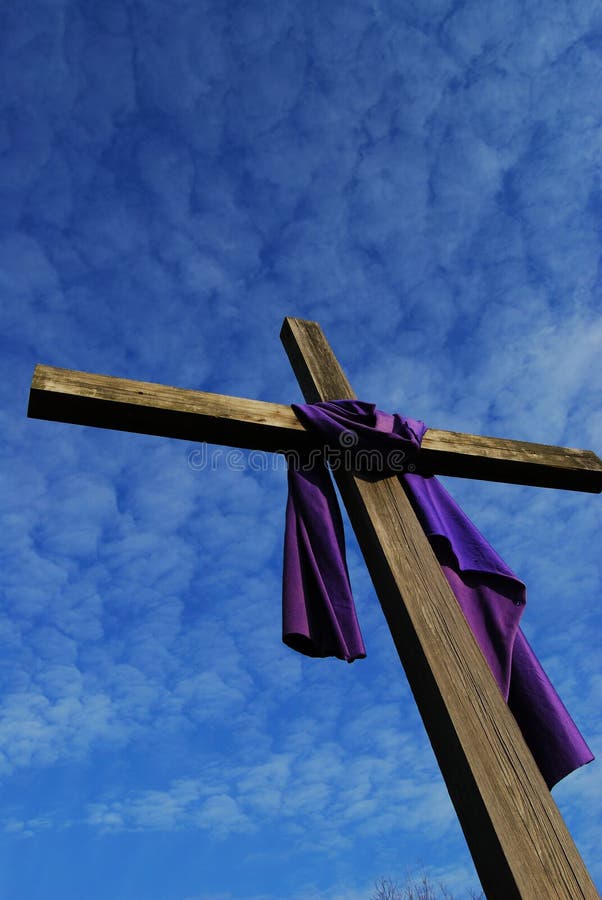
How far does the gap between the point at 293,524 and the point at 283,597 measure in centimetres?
35

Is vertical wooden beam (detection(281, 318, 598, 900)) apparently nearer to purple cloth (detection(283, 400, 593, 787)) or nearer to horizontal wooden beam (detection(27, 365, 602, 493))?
purple cloth (detection(283, 400, 593, 787))

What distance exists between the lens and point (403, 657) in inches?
89.5

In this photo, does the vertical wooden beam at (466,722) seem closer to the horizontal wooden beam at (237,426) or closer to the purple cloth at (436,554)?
the purple cloth at (436,554)

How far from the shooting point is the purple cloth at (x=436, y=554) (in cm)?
243

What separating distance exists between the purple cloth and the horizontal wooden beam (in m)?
0.12

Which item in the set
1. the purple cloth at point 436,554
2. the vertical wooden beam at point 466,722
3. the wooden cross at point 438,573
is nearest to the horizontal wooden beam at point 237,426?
the wooden cross at point 438,573

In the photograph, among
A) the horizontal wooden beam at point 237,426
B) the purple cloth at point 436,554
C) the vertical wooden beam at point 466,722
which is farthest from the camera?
the horizontal wooden beam at point 237,426

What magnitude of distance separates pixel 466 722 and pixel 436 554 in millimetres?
877

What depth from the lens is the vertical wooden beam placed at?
174cm

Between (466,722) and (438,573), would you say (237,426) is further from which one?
(466,722)

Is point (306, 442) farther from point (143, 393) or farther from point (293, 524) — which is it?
point (143, 393)

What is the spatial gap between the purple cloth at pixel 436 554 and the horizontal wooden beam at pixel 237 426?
0.12 metres

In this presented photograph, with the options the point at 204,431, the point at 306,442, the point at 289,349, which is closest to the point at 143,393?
the point at 204,431

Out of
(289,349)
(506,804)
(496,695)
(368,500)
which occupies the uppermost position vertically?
(289,349)
